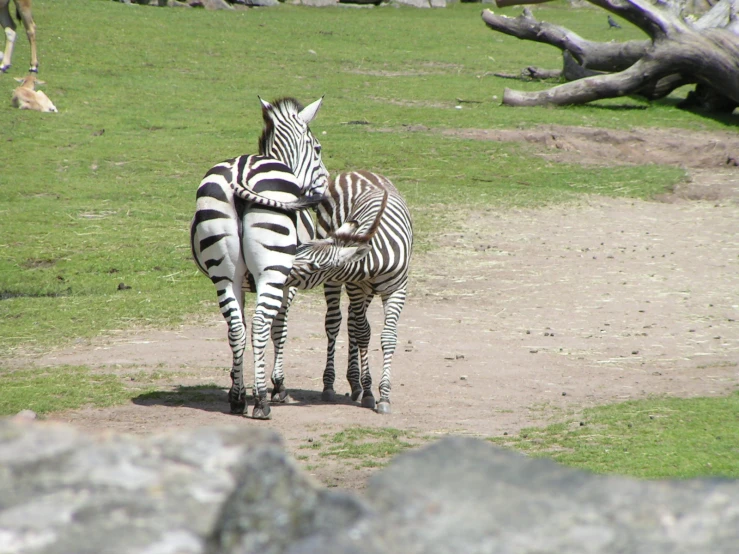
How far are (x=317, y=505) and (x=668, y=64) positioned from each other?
2054cm

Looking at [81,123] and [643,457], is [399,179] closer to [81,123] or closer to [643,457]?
[81,123]

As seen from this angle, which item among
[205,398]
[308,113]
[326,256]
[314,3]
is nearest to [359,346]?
[326,256]

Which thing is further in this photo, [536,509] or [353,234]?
[353,234]

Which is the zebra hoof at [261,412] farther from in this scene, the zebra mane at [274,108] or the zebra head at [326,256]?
the zebra mane at [274,108]

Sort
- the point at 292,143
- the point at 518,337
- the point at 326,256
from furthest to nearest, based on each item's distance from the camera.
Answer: the point at 518,337, the point at 292,143, the point at 326,256

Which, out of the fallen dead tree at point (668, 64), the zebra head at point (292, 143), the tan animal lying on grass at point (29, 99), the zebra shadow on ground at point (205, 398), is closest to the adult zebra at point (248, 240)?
the zebra shadow on ground at point (205, 398)

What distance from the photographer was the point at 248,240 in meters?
6.91

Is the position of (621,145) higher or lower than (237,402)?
higher

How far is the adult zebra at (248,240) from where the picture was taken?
693 centimetres

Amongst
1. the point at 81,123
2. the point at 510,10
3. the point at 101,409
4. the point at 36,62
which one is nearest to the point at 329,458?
the point at 101,409

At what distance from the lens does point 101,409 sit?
7.02 meters

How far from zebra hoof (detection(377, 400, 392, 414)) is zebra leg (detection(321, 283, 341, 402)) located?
1.94 ft

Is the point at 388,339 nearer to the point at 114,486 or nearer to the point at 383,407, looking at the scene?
the point at 383,407

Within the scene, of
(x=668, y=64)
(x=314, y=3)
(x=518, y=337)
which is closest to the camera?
(x=518, y=337)
